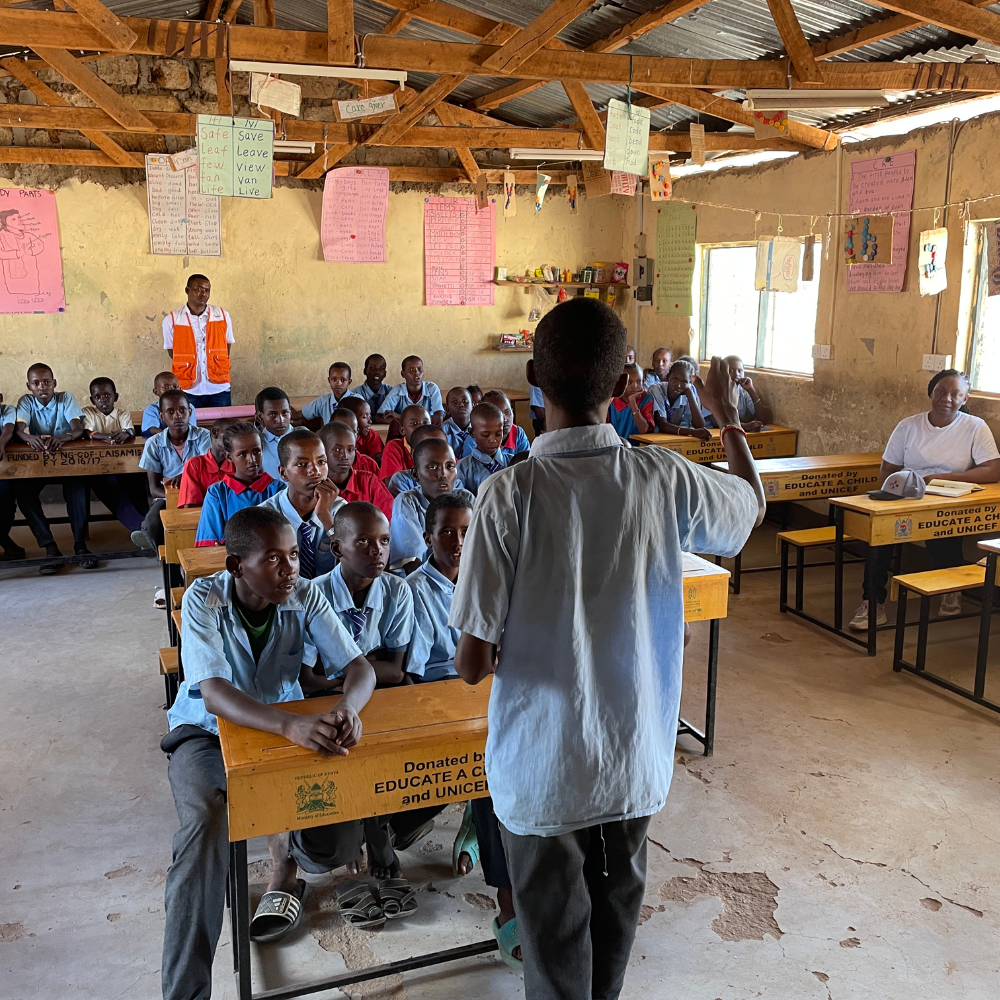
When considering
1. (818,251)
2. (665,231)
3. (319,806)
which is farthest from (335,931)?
(665,231)

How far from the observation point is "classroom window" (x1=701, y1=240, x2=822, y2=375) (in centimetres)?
718

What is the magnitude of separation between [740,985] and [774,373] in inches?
230

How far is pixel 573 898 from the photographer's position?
1607mm

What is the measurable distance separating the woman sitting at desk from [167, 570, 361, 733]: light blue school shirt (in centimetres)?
347

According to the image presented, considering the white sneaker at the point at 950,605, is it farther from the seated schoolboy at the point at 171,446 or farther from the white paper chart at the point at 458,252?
the white paper chart at the point at 458,252

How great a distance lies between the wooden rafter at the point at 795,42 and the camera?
441cm

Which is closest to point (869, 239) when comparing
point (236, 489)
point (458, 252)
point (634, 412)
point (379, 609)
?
point (634, 412)

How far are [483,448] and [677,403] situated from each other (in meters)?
3.43

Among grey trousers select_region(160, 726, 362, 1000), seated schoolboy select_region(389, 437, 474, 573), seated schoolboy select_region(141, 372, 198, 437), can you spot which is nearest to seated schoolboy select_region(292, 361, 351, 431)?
seated schoolboy select_region(141, 372, 198, 437)

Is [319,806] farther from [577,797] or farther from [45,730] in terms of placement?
[45,730]

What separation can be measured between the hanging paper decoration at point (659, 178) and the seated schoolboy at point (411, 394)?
231 centimetres

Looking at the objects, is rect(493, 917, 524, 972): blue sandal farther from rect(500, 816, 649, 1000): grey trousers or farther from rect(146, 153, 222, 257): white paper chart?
rect(146, 153, 222, 257): white paper chart

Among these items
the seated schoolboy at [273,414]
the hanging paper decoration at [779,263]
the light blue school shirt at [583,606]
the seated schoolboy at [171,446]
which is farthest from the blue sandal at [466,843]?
the hanging paper decoration at [779,263]

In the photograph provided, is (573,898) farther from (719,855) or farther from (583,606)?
(719,855)
